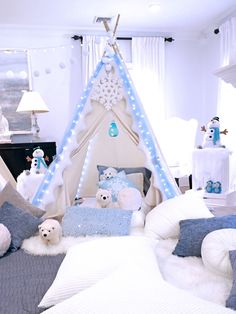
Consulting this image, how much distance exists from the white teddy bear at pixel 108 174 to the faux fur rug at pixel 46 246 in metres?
1.03

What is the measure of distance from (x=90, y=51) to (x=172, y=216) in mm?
3539

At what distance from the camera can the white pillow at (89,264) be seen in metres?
1.36

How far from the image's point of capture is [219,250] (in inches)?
62.2

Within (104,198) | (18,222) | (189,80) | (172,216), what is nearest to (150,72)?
(189,80)

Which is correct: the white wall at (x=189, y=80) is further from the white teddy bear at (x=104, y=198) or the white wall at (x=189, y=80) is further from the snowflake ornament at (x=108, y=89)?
the white teddy bear at (x=104, y=198)

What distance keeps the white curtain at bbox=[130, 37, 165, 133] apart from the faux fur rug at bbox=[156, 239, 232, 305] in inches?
135

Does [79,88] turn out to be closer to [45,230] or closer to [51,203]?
[51,203]

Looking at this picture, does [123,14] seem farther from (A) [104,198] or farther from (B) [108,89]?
(A) [104,198]

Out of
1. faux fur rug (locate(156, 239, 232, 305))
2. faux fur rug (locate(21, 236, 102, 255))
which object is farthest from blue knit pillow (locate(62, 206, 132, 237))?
faux fur rug (locate(156, 239, 232, 305))

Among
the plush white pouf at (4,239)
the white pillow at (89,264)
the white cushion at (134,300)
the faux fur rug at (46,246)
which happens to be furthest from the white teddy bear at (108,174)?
the white cushion at (134,300)

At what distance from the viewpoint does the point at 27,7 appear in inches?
155

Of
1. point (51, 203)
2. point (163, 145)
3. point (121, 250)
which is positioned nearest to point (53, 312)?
point (121, 250)

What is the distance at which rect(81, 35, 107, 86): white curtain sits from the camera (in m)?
4.89

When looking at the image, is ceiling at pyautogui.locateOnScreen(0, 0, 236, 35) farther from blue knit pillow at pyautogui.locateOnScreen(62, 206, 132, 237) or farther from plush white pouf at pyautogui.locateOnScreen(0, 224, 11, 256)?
plush white pouf at pyautogui.locateOnScreen(0, 224, 11, 256)
